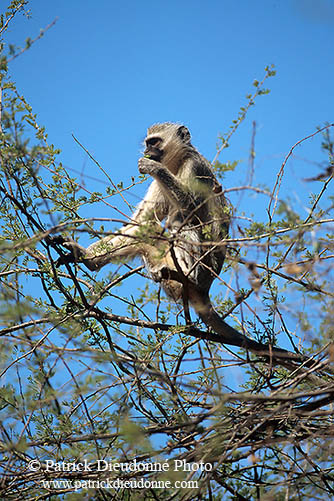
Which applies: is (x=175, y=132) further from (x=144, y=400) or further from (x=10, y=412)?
(x=10, y=412)

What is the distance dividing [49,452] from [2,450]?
1.04 ft

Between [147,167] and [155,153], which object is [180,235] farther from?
[155,153]

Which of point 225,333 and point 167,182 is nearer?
point 225,333

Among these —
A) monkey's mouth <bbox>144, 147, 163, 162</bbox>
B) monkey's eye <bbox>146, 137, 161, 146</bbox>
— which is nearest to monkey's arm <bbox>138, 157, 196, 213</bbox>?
monkey's mouth <bbox>144, 147, 163, 162</bbox>

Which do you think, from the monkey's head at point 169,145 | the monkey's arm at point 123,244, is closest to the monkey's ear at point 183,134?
the monkey's head at point 169,145

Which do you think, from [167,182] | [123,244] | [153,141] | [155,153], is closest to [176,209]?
[167,182]

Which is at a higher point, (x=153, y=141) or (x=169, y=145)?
(x=153, y=141)

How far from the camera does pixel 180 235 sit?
13.0ft

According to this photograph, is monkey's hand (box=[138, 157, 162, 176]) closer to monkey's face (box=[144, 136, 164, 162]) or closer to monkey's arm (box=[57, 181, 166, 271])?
monkey's arm (box=[57, 181, 166, 271])

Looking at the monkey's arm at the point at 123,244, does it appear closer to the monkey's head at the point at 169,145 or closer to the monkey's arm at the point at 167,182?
the monkey's arm at the point at 167,182

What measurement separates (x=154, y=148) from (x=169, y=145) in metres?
0.16

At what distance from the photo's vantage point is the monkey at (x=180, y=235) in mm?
4128

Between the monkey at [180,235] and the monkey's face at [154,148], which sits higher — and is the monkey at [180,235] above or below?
below

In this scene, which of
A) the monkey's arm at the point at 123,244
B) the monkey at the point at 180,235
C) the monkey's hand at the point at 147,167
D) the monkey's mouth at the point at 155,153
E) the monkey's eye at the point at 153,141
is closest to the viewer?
the monkey's arm at the point at 123,244
